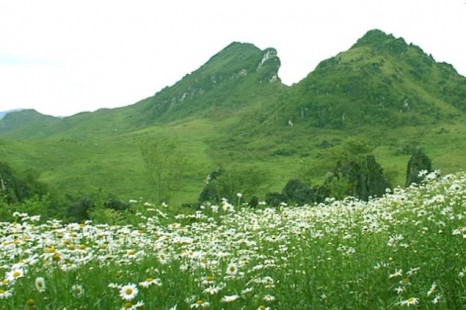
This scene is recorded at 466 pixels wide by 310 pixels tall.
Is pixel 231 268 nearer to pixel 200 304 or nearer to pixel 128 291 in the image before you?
pixel 200 304

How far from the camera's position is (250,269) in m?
6.39

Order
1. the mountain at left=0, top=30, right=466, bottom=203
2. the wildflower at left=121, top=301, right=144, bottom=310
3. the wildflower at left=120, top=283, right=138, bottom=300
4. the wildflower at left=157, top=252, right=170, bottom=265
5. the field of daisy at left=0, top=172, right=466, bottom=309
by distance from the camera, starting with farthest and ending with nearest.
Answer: the mountain at left=0, top=30, right=466, bottom=203 < the wildflower at left=157, top=252, right=170, bottom=265 < the field of daisy at left=0, top=172, right=466, bottom=309 < the wildflower at left=120, top=283, right=138, bottom=300 < the wildflower at left=121, top=301, right=144, bottom=310

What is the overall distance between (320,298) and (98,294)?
2378 mm

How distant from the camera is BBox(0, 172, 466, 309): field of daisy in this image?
16.1ft

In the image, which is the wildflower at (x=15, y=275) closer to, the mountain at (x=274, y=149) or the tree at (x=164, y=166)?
the mountain at (x=274, y=149)

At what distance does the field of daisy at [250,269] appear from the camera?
492cm

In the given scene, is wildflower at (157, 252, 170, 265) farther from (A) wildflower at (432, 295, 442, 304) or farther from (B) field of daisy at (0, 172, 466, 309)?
(A) wildflower at (432, 295, 442, 304)

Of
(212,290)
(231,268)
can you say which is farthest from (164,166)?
(212,290)

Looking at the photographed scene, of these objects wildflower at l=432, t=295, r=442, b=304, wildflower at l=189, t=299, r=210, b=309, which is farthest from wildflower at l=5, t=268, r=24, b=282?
wildflower at l=432, t=295, r=442, b=304

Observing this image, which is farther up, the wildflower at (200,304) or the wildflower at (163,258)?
the wildflower at (163,258)

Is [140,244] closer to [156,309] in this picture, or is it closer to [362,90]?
[156,309]

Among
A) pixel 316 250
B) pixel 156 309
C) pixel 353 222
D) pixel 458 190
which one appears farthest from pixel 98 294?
pixel 458 190

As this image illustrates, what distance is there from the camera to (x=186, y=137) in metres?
194

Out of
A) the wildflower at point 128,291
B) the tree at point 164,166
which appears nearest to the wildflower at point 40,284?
the wildflower at point 128,291
